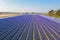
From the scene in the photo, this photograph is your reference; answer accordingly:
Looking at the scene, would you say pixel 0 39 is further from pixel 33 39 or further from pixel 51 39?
pixel 51 39

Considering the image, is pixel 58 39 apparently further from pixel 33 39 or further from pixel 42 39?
pixel 33 39

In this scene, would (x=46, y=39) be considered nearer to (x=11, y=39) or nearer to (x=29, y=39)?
(x=29, y=39)

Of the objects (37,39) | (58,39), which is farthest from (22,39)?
(58,39)

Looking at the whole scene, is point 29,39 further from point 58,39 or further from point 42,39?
point 58,39

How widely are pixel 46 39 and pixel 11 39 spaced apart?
2.48m

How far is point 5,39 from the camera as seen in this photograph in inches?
373

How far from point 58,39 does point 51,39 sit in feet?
2.04

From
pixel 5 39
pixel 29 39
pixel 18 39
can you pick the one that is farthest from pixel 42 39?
pixel 5 39

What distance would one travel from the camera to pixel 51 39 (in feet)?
31.5

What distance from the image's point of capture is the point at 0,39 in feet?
30.7

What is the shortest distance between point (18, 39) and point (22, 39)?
29 cm

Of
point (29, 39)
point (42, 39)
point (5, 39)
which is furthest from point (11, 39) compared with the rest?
point (42, 39)

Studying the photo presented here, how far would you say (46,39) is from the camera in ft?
31.4

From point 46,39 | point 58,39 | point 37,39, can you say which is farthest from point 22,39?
point 58,39
